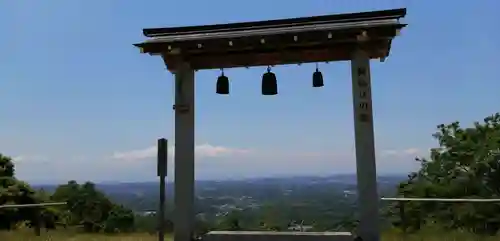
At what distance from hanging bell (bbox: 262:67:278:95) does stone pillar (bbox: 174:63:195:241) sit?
1.00 m

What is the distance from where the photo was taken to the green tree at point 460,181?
7887 millimetres

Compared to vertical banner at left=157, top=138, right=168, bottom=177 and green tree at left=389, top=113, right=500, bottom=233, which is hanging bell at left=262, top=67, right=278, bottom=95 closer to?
vertical banner at left=157, top=138, right=168, bottom=177

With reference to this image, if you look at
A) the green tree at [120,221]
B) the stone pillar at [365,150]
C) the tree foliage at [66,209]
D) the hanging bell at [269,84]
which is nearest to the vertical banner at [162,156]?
the hanging bell at [269,84]

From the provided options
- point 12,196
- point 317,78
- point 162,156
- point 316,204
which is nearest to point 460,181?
point 316,204

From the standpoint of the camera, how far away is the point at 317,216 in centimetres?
902

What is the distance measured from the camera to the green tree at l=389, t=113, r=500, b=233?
7887mm

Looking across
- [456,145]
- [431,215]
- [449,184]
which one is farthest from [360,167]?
[456,145]

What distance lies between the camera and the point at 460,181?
13.6 metres

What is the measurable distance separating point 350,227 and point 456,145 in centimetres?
1045

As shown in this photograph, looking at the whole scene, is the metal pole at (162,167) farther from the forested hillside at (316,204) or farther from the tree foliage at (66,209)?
the tree foliage at (66,209)

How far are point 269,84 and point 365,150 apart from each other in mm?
1632

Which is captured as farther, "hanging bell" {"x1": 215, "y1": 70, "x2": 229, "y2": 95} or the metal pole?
"hanging bell" {"x1": 215, "y1": 70, "x2": 229, "y2": 95}

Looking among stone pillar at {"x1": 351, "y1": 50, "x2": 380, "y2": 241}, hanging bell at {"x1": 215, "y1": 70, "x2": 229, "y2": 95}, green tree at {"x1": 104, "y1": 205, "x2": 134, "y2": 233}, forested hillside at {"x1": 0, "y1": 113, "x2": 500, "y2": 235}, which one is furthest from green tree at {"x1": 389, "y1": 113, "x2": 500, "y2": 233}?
green tree at {"x1": 104, "y1": 205, "x2": 134, "y2": 233}

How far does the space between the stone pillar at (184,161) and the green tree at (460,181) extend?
341 centimetres
